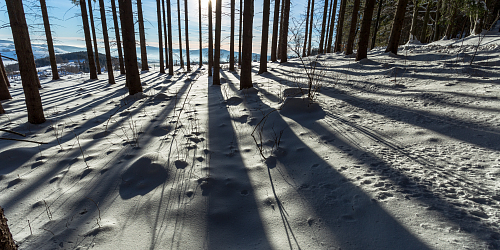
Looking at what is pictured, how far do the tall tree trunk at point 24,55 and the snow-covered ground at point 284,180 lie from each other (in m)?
1.21

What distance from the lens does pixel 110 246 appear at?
1621mm

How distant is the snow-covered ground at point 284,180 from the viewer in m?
1.59

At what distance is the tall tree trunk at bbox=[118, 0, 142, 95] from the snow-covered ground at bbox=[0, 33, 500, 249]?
12.0 feet

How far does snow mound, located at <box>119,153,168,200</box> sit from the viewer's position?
228 centimetres

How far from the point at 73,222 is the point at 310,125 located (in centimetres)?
316

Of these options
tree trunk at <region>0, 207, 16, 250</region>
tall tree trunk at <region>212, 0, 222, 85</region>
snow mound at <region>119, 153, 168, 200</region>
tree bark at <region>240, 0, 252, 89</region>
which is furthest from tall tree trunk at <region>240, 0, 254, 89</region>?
tree trunk at <region>0, 207, 16, 250</region>

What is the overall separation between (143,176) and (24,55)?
181 inches

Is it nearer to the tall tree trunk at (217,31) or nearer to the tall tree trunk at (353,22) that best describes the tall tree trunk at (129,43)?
the tall tree trunk at (217,31)

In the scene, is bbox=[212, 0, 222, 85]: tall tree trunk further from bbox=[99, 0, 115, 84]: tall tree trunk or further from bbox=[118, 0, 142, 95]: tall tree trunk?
bbox=[99, 0, 115, 84]: tall tree trunk

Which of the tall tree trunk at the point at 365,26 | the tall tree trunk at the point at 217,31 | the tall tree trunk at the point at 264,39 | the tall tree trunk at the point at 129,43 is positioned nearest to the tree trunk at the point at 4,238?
the tall tree trunk at the point at 129,43

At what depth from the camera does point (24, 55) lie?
14.8 ft

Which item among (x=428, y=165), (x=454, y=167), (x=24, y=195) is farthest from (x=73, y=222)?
(x=454, y=167)

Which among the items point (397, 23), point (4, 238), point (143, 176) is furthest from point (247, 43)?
point (397, 23)

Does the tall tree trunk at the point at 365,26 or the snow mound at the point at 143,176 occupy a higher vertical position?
the tall tree trunk at the point at 365,26
